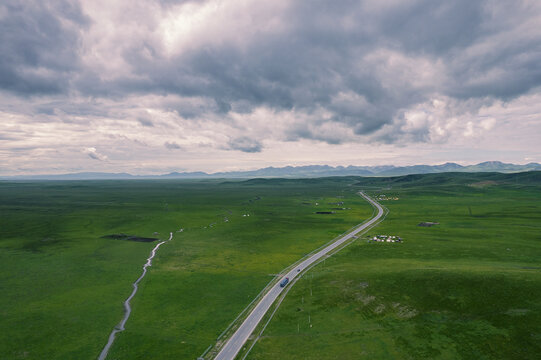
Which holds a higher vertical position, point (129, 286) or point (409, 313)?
point (409, 313)

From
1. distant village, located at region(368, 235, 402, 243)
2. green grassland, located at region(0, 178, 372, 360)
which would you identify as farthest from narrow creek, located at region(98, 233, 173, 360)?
distant village, located at region(368, 235, 402, 243)

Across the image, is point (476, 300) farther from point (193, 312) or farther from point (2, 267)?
point (2, 267)

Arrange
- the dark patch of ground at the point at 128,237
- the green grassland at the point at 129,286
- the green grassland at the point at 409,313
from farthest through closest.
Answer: the dark patch of ground at the point at 128,237
the green grassland at the point at 129,286
the green grassland at the point at 409,313

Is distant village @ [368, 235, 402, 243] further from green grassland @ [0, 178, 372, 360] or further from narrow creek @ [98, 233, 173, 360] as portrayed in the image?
narrow creek @ [98, 233, 173, 360]

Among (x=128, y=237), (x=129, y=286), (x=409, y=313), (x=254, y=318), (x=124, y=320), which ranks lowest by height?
(x=124, y=320)

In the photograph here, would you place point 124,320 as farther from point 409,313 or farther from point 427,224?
point 427,224

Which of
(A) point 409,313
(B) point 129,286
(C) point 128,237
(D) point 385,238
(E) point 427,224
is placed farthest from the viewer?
(E) point 427,224

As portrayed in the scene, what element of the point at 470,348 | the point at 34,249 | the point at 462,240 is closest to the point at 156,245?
the point at 34,249

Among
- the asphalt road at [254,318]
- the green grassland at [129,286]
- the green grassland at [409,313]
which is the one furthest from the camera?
the green grassland at [129,286]

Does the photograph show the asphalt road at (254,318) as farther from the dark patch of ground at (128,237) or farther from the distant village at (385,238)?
the dark patch of ground at (128,237)

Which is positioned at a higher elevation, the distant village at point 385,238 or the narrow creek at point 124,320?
the distant village at point 385,238

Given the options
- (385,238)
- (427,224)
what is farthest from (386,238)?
(427,224)

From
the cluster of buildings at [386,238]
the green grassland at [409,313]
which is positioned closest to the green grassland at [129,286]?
the green grassland at [409,313]
